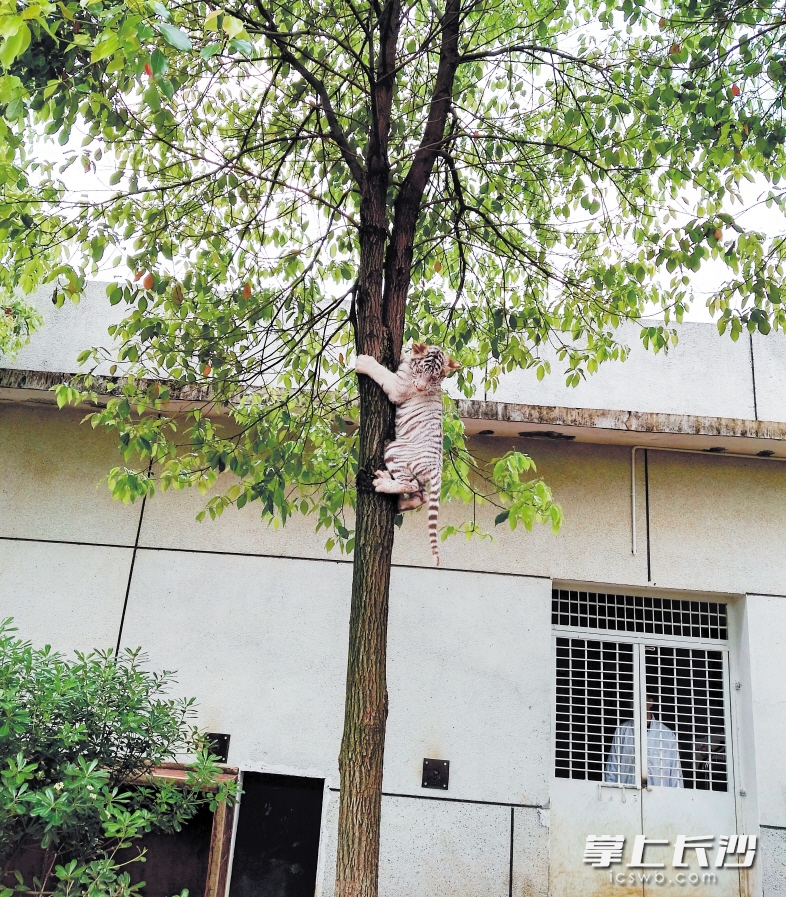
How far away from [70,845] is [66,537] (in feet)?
13.3

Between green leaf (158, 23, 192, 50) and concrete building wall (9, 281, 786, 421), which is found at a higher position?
concrete building wall (9, 281, 786, 421)

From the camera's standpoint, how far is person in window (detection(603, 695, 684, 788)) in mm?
7359

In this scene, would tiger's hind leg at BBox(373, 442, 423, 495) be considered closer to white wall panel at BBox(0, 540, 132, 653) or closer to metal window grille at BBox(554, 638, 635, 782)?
metal window grille at BBox(554, 638, 635, 782)

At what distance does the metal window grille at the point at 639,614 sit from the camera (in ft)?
25.3

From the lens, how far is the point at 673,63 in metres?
5.20

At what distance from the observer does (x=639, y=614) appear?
305 inches

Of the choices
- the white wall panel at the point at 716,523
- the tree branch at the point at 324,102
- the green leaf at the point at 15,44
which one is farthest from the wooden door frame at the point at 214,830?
the white wall panel at the point at 716,523

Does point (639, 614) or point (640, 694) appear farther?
point (639, 614)

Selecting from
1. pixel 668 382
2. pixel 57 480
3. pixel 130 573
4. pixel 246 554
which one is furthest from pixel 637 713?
pixel 57 480

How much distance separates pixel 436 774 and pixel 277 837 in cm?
142

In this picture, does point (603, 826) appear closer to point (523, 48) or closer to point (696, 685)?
point (696, 685)

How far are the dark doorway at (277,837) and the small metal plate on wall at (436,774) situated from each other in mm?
873

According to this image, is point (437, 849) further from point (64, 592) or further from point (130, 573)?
point (64, 592)

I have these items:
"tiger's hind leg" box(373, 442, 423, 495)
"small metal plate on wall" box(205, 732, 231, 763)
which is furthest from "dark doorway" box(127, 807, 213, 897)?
"tiger's hind leg" box(373, 442, 423, 495)
